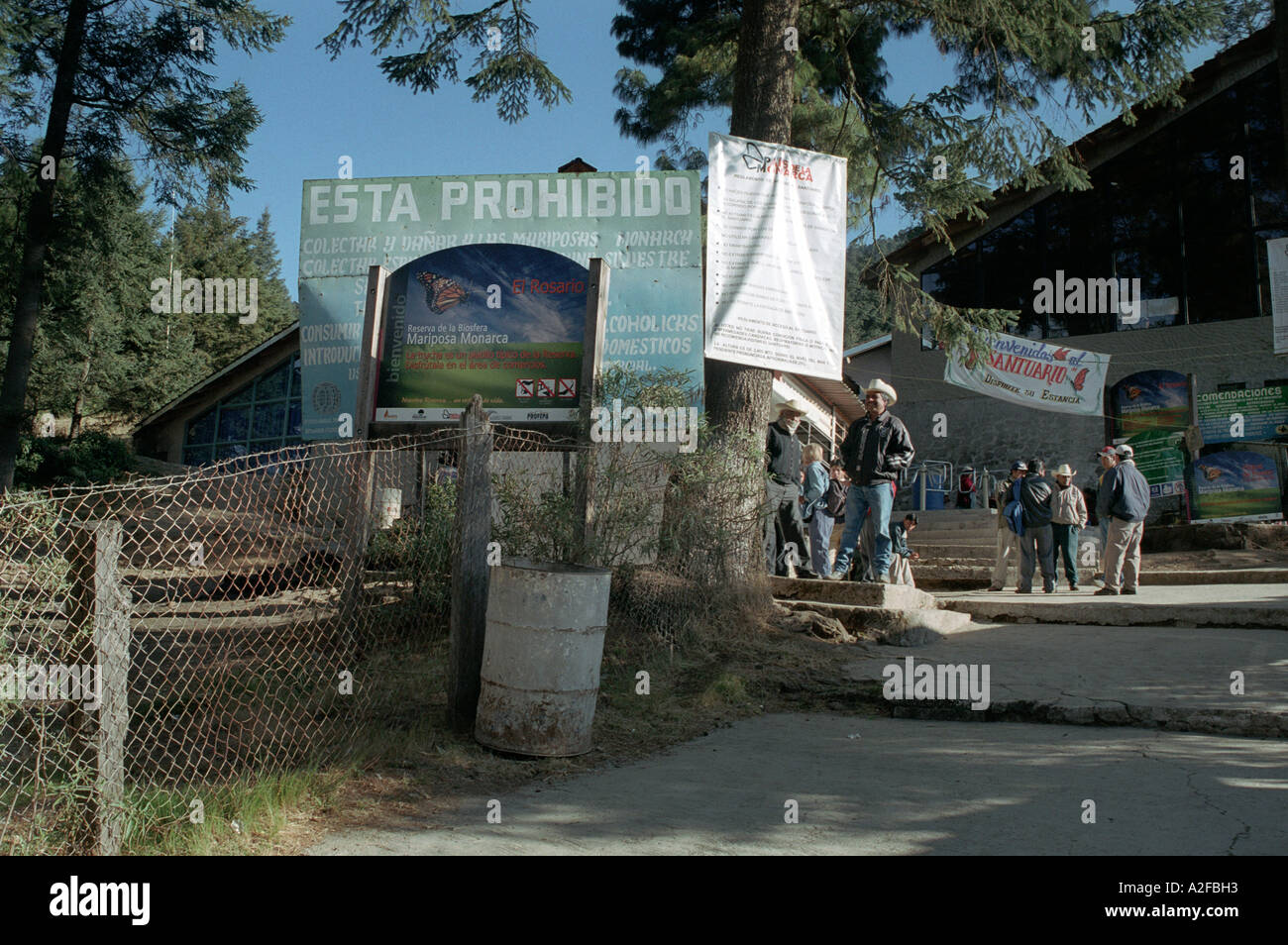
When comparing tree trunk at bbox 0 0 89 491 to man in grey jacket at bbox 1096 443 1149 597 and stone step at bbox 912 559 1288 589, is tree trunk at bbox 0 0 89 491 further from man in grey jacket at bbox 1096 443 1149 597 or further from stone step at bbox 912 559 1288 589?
man in grey jacket at bbox 1096 443 1149 597

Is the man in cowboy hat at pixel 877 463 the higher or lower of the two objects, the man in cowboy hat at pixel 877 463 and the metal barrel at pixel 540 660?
the higher

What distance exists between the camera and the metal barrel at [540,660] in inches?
191

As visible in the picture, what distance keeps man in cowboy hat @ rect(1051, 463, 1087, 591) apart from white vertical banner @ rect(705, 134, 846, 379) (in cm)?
445

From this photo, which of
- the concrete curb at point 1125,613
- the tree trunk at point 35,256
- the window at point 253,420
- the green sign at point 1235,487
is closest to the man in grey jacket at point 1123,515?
the concrete curb at point 1125,613

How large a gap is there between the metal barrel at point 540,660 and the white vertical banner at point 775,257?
151 inches

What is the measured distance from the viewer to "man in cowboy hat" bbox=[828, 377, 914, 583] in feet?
27.6

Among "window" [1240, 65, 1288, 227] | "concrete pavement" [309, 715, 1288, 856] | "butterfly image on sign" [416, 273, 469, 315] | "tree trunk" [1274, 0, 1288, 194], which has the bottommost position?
"concrete pavement" [309, 715, 1288, 856]

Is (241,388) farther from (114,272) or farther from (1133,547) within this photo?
(1133,547)

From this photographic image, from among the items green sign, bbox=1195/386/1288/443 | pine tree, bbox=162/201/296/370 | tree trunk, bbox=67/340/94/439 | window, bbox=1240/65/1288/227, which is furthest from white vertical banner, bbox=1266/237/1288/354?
tree trunk, bbox=67/340/94/439

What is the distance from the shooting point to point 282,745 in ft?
15.3

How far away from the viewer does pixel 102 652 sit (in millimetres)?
3344

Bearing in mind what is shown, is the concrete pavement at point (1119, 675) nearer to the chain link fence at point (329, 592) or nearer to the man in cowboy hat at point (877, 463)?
the man in cowboy hat at point (877, 463)
